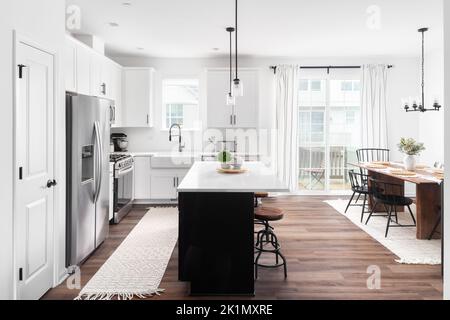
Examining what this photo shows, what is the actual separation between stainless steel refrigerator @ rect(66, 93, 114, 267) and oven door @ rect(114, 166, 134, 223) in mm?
891

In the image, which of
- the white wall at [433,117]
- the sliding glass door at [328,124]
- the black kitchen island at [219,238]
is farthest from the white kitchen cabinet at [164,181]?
the white wall at [433,117]

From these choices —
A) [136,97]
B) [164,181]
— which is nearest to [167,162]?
[164,181]

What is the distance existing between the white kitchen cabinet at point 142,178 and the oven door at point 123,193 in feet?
0.39

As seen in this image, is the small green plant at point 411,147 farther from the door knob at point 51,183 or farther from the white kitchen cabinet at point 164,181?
the door knob at point 51,183

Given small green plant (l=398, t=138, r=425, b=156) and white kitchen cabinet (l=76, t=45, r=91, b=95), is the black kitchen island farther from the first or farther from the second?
small green plant (l=398, t=138, r=425, b=156)

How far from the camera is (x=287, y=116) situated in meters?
6.74

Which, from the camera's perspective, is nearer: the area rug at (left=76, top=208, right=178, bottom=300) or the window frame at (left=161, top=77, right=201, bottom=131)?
the area rug at (left=76, top=208, right=178, bottom=300)

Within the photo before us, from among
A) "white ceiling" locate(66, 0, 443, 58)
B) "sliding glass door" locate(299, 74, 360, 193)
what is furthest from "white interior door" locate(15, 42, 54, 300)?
"sliding glass door" locate(299, 74, 360, 193)

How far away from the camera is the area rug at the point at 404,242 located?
3.56 metres

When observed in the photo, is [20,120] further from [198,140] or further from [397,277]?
[198,140]

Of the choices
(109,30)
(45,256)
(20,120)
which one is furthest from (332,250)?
(109,30)

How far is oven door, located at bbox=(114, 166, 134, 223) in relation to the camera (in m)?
4.88

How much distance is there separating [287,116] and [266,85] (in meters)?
0.75

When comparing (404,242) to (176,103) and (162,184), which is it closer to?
(162,184)
